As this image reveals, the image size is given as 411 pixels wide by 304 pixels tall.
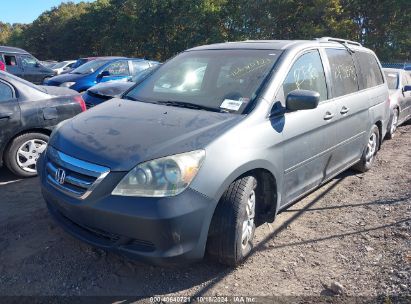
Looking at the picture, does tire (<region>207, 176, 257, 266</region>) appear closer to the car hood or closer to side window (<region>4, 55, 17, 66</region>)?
the car hood

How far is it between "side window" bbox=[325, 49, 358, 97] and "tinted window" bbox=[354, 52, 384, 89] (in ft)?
1.02

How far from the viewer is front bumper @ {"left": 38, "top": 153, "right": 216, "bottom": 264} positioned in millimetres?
2670

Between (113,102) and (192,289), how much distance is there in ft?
6.57

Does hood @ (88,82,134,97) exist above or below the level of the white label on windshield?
below

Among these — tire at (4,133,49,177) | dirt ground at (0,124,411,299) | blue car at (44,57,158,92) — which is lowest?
dirt ground at (0,124,411,299)

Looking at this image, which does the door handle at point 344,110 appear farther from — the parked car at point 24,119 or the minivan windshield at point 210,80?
the parked car at point 24,119

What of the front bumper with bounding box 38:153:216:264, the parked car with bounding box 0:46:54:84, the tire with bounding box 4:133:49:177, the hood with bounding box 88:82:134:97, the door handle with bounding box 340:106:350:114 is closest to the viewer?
the front bumper with bounding box 38:153:216:264

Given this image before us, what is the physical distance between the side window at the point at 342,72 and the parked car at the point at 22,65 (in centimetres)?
1268

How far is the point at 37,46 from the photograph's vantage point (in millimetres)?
54969

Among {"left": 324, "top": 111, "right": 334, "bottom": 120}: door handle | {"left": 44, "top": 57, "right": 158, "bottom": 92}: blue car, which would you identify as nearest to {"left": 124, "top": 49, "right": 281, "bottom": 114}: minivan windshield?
{"left": 324, "top": 111, "right": 334, "bottom": 120}: door handle

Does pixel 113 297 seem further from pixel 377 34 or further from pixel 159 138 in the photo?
pixel 377 34

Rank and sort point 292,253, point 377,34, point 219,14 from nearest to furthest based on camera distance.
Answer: point 292,253, point 377,34, point 219,14

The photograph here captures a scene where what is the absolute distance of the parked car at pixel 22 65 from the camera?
1462 cm

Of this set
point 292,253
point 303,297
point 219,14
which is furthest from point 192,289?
point 219,14
